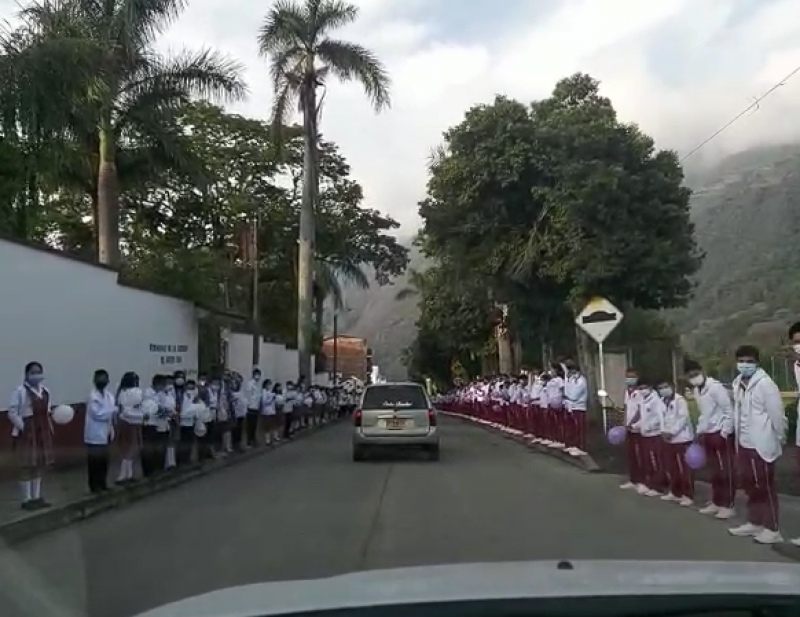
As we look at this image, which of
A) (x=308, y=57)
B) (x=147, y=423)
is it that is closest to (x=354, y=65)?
(x=308, y=57)

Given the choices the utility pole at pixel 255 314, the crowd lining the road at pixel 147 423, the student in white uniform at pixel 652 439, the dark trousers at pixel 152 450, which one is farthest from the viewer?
the utility pole at pixel 255 314

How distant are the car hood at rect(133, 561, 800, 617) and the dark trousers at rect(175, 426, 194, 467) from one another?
19200mm

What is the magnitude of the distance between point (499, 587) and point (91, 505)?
44.9 ft

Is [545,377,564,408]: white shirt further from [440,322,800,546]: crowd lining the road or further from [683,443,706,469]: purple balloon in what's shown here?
[683,443,706,469]: purple balloon

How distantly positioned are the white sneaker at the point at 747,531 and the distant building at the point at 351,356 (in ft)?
235

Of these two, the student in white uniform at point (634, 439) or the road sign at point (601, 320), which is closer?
the student in white uniform at point (634, 439)

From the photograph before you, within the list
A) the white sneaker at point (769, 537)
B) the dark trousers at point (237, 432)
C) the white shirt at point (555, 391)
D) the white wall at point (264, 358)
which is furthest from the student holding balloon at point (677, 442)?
the white wall at point (264, 358)

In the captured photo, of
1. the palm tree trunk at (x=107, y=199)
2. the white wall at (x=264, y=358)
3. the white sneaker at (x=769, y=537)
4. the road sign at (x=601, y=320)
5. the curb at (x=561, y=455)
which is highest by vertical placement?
the palm tree trunk at (x=107, y=199)

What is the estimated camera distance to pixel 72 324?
22.5m

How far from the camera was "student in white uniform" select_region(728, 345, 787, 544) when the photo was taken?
12086 mm

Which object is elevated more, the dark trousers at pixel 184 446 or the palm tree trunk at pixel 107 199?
the palm tree trunk at pixel 107 199

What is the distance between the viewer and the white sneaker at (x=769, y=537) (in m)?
12.1

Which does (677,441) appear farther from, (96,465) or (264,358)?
(264,358)

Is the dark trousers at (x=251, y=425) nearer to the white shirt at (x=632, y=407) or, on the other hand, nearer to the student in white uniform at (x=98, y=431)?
the student in white uniform at (x=98, y=431)
